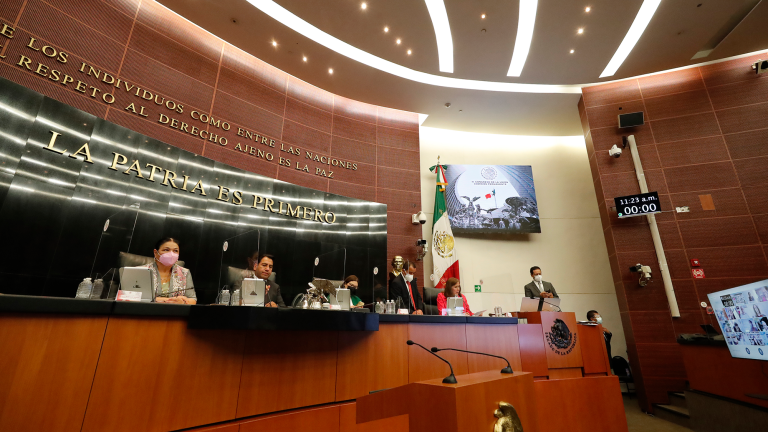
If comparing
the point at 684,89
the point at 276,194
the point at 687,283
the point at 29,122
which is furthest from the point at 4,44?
the point at 684,89

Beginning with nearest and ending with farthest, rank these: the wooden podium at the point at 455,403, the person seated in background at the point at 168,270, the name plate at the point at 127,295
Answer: the wooden podium at the point at 455,403 < the name plate at the point at 127,295 < the person seated in background at the point at 168,270

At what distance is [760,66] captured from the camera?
6.29 m

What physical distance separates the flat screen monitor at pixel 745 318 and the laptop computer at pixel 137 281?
15.0 ft

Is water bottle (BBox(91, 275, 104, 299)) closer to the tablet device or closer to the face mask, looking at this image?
the face mask

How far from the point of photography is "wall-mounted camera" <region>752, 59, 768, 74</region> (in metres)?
6.20

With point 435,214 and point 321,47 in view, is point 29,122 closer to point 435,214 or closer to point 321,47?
point 321,47

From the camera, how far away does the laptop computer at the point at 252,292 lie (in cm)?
239

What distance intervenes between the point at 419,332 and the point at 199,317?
2.01m

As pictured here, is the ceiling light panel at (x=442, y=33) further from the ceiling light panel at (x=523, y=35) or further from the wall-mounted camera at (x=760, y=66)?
the wall-mounted camera at (x=760, y=66)

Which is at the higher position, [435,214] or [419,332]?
[435,214]

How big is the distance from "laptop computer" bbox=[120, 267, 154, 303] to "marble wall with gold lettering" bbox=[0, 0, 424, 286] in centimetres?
323

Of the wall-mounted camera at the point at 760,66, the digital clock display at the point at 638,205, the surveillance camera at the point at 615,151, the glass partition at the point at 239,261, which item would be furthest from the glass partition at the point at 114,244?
the wall-mounted camera at the point at 760,66

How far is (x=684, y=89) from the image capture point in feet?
22.7

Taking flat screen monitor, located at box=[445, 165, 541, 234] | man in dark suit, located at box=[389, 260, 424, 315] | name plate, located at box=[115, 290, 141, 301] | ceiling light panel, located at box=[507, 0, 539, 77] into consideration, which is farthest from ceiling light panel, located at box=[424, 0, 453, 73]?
name plate, located at box=[115, 290, 141, 301]
